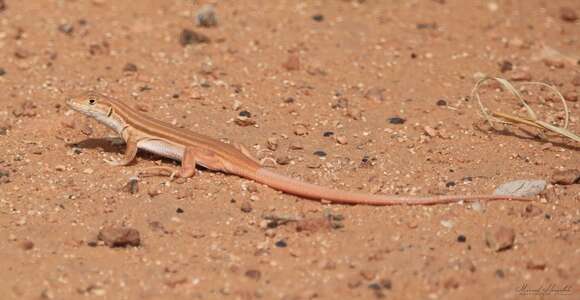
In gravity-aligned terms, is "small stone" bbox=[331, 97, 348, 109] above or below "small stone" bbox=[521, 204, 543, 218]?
below

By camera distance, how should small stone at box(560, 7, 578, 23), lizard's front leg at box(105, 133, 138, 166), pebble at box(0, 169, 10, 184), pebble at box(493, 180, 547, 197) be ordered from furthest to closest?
small stone at box(560, 7, 578, 23) → lizard's front leg at box(105, 133, 138, 166) → pebble at box(0, 169, 10, 184) → pebble at box(493, 180, 547, 197)

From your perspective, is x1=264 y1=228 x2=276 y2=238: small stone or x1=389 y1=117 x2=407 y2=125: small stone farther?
x1=389 y1=117 x2=407 y2=125: small stone

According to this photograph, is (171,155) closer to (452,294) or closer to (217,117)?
(217,117)

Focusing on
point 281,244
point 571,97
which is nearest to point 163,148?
point 281,244

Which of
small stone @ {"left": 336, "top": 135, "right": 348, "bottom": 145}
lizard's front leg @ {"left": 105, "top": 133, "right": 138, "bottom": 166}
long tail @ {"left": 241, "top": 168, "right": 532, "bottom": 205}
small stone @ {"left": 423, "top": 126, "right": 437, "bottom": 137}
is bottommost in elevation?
small stone @ {"left": 423, "top": 126, "right": 437, "bottom": 137}

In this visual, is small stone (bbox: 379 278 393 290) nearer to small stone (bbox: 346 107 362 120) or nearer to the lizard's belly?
the lizard's belly

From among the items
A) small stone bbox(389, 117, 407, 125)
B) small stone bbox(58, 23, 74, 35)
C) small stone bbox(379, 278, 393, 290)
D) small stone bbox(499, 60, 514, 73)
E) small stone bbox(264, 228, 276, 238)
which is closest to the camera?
small stone bbox(379, 278, 393, 290)

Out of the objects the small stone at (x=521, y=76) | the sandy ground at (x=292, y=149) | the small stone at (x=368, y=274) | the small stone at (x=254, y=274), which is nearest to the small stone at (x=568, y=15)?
the sandy ground at (x=292, y=149)

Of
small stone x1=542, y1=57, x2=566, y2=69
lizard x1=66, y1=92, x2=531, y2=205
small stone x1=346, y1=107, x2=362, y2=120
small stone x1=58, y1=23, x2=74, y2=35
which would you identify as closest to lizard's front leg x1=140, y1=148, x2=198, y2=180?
lizard x1=66, y1=92, x2=531, y2=205
